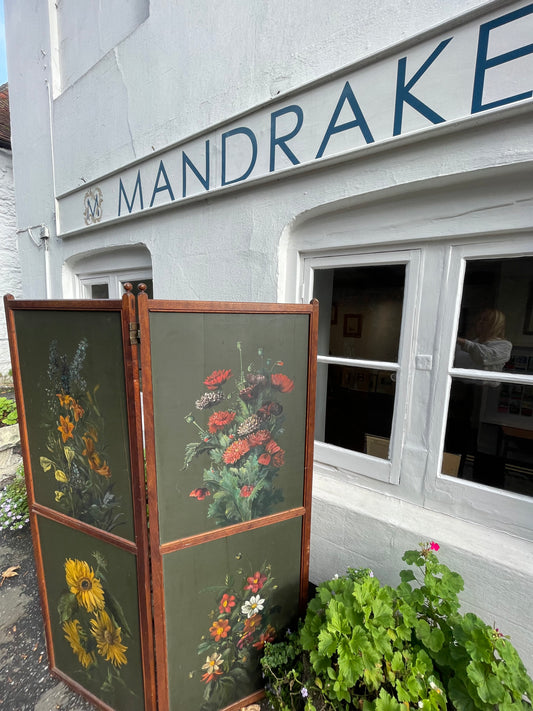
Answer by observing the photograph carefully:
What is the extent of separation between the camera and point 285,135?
1.98m

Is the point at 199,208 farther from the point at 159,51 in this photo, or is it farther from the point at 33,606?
the point at 33,606

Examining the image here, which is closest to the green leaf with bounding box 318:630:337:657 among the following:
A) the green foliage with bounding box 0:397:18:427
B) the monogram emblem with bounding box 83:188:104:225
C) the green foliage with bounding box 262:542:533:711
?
the green foliage with bounding box 262:542:533:711

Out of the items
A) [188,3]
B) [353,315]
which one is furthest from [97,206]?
[353,315]

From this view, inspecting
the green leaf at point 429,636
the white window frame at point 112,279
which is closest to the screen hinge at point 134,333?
the green leaf at point 429,636

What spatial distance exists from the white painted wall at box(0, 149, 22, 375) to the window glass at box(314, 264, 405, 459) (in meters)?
8.73

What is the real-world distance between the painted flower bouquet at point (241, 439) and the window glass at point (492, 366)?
1.02 metres

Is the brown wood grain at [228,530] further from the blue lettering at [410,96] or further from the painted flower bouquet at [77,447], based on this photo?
the blue lettering at [410,96]

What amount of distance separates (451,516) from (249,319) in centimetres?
155

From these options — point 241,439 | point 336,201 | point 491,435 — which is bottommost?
point 491,435

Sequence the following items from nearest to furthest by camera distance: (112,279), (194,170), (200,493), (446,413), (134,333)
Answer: (134,333) → (200,493) → (446,413) → (194,170) → (112,279)

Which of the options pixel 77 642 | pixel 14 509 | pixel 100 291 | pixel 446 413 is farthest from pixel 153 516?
pixel 100 291

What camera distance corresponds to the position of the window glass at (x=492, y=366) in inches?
65.9

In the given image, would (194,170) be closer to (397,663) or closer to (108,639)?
(108,639)

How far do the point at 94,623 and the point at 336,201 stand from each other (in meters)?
2.46
